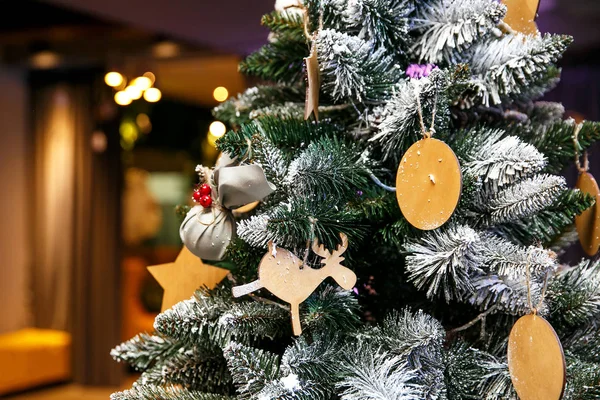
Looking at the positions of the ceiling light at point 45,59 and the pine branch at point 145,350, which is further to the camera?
the ceiling light at point 45,59

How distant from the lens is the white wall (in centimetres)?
426

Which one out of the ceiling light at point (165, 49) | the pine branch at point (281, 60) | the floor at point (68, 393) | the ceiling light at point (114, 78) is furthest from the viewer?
the ceiling light at point (114, 78)

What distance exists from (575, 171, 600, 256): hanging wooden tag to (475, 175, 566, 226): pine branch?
125mm

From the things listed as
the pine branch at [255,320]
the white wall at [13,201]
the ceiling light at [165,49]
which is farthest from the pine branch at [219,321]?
the white wall at [13,201]

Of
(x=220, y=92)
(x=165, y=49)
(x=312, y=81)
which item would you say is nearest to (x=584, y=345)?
(x=312, y=81)

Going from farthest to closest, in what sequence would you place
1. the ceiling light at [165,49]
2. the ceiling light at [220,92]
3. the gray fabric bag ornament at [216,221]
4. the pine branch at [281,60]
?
the ceiling light at [220,92]
the ceiling light at [165,49]
the pine branch at [281,60]
the gray fabric bag ornament at [216,221]

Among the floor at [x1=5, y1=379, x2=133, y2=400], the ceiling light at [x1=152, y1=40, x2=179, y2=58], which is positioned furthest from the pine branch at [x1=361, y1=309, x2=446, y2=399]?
the floor at [x1=5, y1=379, x2=133, y2=400]

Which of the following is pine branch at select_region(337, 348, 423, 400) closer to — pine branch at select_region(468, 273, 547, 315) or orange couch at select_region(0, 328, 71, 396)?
pine branch at select_region(468, 273, 547, 315)

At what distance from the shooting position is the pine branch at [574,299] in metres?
0.65

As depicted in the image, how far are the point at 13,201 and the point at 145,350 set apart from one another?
3950mm

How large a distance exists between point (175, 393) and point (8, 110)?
4.15 meters

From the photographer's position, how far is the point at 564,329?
69 centimetres

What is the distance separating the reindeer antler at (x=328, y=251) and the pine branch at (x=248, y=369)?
0.11 meters

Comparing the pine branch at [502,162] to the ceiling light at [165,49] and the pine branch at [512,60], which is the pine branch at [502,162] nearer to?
the pine branch at [512,60]
